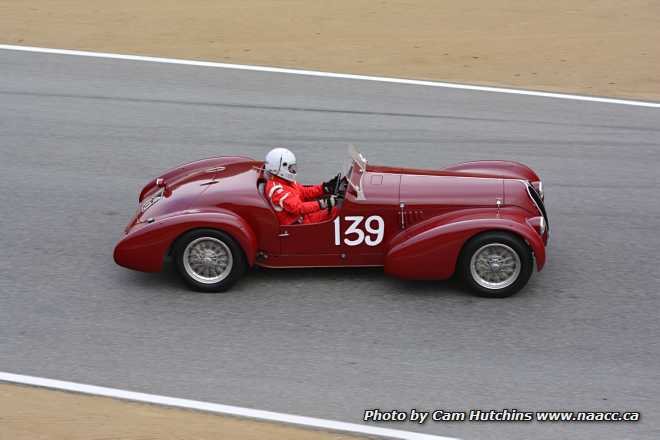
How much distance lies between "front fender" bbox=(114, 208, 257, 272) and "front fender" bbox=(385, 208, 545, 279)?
51.5 inches

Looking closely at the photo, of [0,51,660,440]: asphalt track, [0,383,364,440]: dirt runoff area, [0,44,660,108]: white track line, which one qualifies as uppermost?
[0,44,660,108]: white track line

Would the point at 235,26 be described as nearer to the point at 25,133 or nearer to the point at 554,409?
the point at 25,133

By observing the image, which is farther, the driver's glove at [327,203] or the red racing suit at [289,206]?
the driver's glove at [327,203]

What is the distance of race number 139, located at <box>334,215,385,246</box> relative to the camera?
895 cm

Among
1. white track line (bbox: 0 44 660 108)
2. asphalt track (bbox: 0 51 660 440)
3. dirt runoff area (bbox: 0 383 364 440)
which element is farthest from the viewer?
white track line (bbox: 0 44 660 108)

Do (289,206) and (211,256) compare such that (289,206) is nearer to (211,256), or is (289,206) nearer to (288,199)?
(288,199)

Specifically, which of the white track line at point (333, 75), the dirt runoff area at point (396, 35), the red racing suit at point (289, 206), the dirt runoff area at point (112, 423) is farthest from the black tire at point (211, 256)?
the dirt runoff area at point (396, 35)

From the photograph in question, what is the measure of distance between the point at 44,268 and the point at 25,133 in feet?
12.7

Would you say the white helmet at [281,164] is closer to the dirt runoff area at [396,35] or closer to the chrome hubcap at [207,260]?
the chrome hubcap at [207,260]

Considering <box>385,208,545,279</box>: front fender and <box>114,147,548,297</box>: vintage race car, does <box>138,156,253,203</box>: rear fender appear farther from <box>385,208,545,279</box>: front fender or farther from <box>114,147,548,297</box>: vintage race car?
<box>385,208,545,279</box>: front fender

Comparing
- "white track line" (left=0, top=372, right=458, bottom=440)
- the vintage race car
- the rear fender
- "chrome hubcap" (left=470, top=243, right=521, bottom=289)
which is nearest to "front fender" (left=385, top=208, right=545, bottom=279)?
the vintage race car

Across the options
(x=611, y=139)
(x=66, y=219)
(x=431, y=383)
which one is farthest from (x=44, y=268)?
(x=611, y=139)

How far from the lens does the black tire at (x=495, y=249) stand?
8.63 metres

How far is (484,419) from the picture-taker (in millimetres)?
7285
